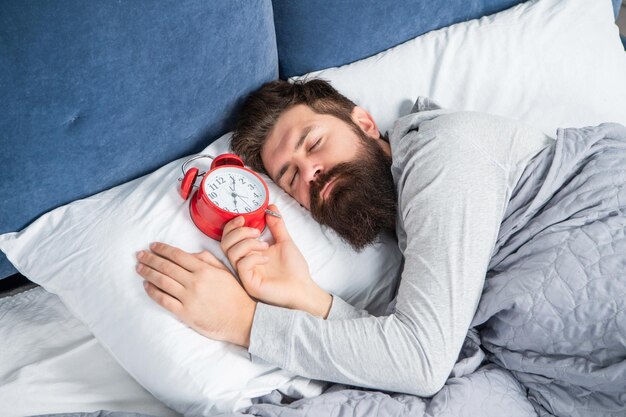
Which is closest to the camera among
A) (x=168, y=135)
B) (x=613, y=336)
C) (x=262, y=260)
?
(x=613, y=336)

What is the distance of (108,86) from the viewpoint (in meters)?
1.08

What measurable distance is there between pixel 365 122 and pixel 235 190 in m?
0.41

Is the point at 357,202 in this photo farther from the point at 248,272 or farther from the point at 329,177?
the point at 248,272

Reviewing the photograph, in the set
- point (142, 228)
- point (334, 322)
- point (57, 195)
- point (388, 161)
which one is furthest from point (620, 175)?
point (57, 195)

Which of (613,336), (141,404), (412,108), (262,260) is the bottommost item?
(141,404)

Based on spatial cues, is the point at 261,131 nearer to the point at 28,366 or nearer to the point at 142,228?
the point at 142,228

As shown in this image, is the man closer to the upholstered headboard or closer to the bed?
the bed

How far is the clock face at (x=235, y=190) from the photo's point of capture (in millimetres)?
1055

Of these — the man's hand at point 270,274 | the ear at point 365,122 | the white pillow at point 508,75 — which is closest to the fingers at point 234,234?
the man's hand at point 270,274

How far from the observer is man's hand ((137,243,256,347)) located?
38.3 inches

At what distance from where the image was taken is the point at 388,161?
127cm

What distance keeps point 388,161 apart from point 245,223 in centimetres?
38

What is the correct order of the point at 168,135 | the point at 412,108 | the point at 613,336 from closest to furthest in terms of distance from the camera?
the point at 613,336, the point at 168,135, the point at 412,108

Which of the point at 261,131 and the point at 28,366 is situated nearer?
the point at 28,366
